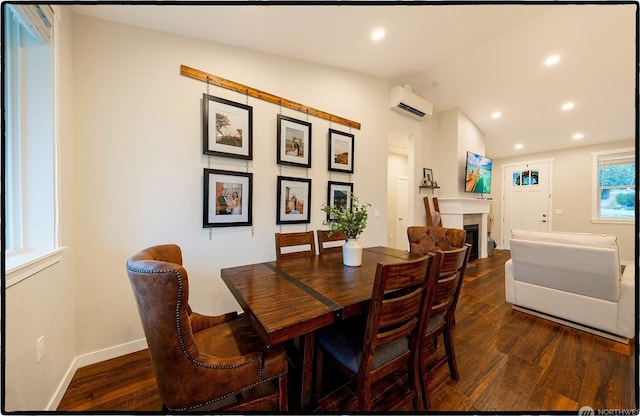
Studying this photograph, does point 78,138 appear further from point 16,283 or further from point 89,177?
point 16,283

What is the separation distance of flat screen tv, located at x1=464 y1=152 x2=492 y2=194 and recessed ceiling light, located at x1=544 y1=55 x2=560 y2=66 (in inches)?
67.1

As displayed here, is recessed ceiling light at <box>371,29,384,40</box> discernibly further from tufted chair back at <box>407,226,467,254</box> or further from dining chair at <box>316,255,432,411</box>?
dining chair at <box>316,255,432,411</box>

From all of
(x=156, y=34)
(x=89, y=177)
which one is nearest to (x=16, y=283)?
(x=89, y=177)

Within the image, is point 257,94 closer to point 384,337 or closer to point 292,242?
point 292,242

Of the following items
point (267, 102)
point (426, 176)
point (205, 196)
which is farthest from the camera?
point (426, 176)

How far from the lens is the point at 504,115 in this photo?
4.51 meters

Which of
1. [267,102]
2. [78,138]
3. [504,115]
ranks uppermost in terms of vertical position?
[504,115]

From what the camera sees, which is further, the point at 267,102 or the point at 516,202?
the point at 516,202

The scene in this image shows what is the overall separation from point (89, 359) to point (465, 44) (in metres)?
4.71

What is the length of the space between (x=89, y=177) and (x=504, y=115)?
626cm

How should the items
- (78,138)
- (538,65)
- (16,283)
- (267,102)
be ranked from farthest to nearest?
1. (538,65)
2. (267,102)
3. (78,138)
4. (16,283)

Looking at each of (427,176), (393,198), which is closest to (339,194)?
(427,176)

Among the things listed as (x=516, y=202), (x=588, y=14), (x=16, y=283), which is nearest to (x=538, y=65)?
(x=588, y=14)

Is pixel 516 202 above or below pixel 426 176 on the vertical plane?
below
